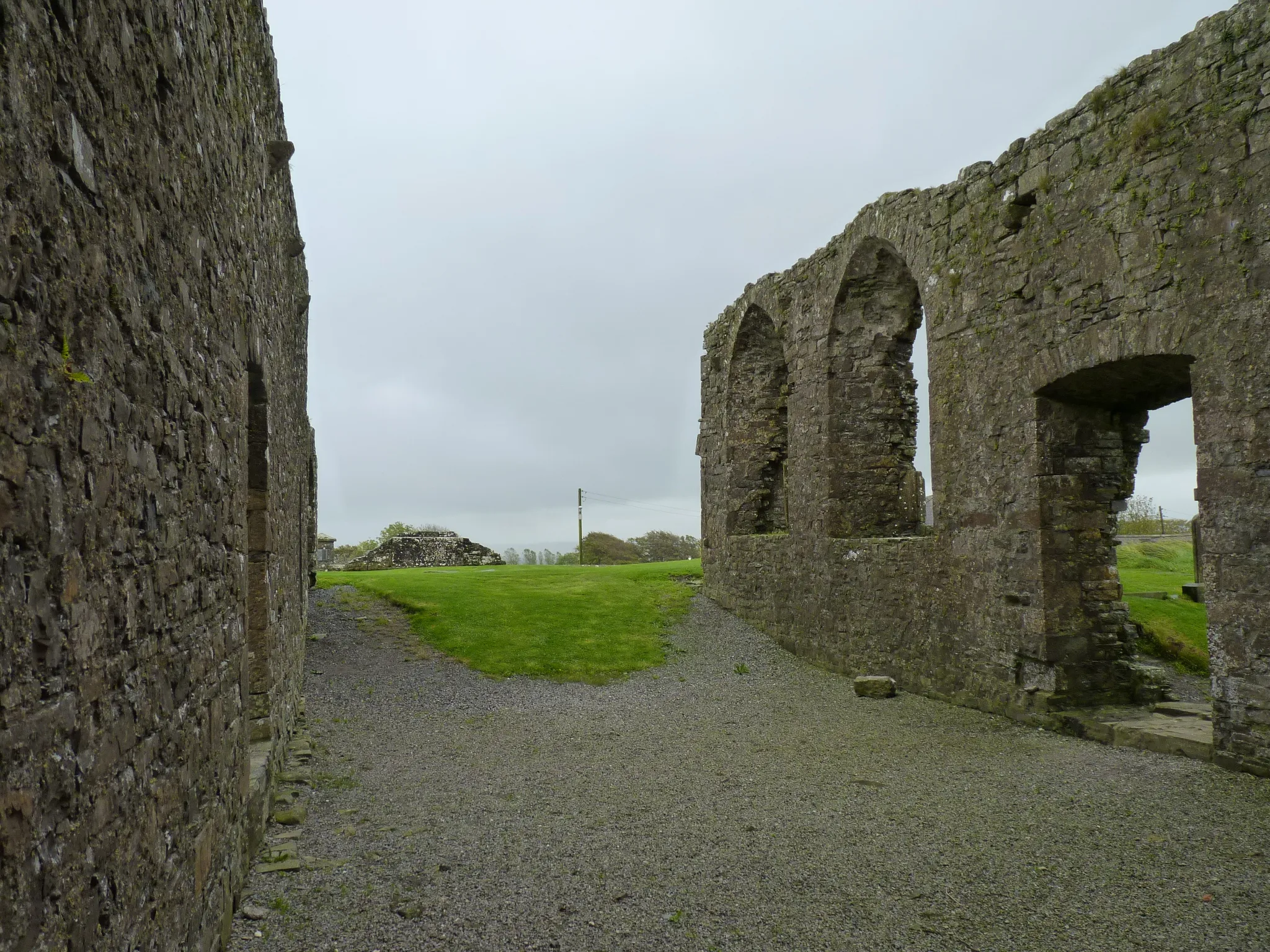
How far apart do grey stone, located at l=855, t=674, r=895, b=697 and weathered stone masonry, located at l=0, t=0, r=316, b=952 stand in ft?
23.1

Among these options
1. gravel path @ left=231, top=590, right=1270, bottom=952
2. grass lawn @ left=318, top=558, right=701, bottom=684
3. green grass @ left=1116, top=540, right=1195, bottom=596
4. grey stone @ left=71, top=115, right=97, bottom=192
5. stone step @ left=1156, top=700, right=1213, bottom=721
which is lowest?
gravel path @ left=231, top=590, right=1270, bottom=952

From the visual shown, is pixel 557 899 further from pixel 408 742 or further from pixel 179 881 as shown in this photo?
pixel 408 742

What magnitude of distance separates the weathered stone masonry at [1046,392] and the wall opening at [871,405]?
0.03 m

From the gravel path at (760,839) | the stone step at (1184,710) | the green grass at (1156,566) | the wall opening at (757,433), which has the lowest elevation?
the gravel path at (760,839)

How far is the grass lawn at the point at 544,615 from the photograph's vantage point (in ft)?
37.6

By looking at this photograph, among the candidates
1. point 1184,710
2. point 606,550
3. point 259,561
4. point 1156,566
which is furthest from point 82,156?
point 606,550

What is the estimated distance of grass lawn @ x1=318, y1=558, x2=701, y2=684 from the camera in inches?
451

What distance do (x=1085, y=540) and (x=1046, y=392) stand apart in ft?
4.73

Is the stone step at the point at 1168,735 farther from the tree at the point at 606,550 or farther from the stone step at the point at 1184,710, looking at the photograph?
the tree at the point at 606,550

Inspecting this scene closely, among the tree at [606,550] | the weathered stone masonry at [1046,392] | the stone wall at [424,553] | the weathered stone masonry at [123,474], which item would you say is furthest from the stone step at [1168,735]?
the tree at [606,550]

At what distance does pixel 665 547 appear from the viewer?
98.4ft

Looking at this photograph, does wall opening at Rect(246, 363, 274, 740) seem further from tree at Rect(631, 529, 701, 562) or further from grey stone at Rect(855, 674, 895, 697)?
tree at Rect(631, 529, 701, 562)

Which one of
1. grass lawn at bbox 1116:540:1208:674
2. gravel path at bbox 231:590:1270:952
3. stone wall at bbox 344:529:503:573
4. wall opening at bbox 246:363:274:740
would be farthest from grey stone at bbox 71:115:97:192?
stone wall at bbox 344:529:503:573

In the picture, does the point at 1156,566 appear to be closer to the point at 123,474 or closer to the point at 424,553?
the point at 424,553
